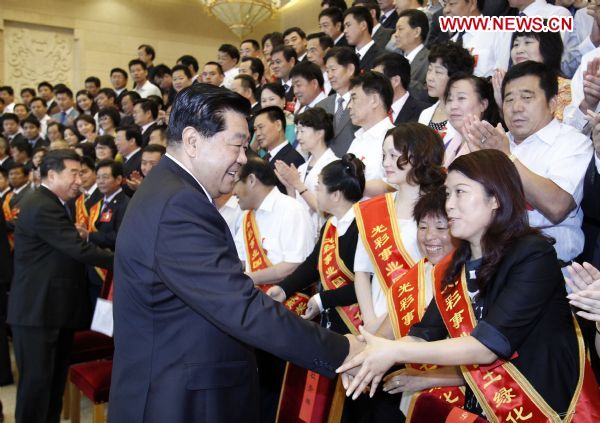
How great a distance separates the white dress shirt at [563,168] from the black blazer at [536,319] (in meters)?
0.53

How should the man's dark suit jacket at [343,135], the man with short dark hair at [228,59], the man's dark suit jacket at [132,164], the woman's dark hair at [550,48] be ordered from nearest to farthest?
the woman's dark hair at [550,48] → the man's dark suit jacket at [343,135] → the man's dark suit jacket at [132,164] → the man with short dark hair at [228,59]

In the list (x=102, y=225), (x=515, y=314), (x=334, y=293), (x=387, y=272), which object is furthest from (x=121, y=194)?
(x=515, y=314)

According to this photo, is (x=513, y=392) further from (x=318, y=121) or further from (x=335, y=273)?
(x=318, y=121)

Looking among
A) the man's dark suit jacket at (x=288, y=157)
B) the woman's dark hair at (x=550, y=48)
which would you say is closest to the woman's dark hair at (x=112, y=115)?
the man's dark suit jacket at (x=288, y=157)

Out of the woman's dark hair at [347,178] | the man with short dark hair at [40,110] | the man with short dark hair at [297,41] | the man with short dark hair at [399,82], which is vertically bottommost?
the woman's dark hair at [347,178]

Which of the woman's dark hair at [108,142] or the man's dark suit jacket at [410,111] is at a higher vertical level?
the man's dark suit jacket at [410,111]

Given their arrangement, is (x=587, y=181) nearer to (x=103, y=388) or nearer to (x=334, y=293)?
(x=334, y=293)

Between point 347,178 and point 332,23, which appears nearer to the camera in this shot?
point 347,178

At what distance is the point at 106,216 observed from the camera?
448 cm

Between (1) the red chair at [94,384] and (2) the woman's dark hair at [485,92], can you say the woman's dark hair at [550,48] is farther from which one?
(1) the red chair at [94,384]

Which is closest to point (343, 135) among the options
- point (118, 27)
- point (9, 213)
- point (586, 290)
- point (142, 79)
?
point (586, 290)

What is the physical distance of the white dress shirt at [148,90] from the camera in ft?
26.0

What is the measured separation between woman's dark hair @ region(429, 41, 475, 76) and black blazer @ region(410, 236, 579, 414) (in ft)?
5.88

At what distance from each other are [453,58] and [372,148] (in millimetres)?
635
